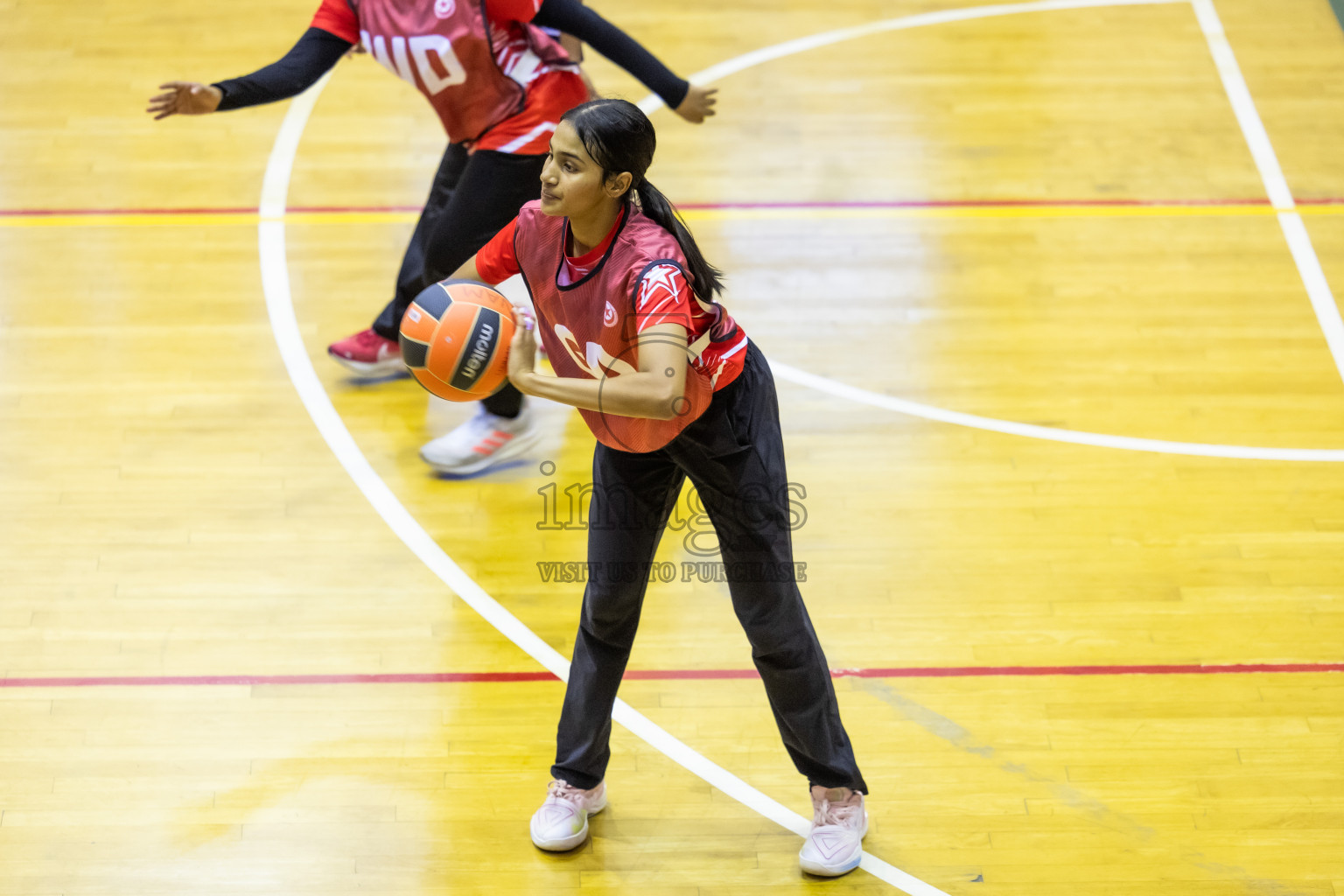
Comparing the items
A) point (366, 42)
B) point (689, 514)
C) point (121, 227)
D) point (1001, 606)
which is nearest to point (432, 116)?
point (121, 227)

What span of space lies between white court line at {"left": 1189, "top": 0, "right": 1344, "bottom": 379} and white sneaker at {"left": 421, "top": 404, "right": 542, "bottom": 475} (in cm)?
314

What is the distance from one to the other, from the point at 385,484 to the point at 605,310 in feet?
6.65

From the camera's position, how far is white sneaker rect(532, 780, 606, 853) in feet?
10.9

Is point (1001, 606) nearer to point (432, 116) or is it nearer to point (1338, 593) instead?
point (1338, 593)

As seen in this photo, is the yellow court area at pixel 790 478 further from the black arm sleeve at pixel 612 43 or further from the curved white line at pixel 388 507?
the black arm sleeve at pixel 612 43

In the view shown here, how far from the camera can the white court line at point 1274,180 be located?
16.7ft

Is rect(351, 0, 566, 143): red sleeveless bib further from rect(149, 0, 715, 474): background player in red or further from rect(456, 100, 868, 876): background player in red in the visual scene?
rect(456, 100, 868, 876): background player in red

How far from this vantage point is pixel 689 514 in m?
4.44

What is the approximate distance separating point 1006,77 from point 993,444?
9.02 ft

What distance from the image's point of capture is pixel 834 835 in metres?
3.29

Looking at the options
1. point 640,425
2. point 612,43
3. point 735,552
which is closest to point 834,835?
point 735,552

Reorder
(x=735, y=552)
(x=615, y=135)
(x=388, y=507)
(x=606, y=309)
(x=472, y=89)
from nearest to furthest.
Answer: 1. (x=615, y=135)
2. (x=606, y=309)
3. (x=735, y=552)
4. (x=472, y=89)
5. (x=388, y=507)

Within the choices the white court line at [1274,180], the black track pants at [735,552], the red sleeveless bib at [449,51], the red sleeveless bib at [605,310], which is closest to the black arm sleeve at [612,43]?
the red sleeveless bib at [449,51]

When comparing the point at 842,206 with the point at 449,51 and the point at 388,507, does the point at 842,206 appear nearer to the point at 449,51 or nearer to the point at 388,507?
the point at 449,51
